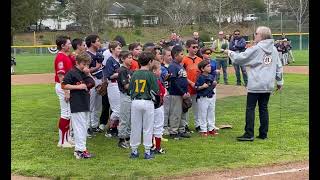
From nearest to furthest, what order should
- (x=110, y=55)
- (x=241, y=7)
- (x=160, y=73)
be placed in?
(x=160, y=73)
(x=110, y=55)
(x=241, y=7)

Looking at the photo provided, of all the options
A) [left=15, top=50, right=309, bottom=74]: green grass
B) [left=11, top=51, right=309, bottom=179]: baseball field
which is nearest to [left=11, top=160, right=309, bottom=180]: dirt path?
[left=11, top=51, right=309, bottom=179]: baseball field

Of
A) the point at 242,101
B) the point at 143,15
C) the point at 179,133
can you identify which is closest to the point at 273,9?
the point at 143,15

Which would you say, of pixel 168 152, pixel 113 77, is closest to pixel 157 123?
pixel 168 152

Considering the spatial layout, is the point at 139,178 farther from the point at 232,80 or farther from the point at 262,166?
the point at 232,80

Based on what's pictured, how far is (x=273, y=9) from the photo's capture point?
63312 mm

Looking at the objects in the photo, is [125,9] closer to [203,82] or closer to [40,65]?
[40,65]

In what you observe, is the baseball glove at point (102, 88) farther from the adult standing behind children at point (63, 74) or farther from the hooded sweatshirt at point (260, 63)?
the hooded sweatshirt at point (260, 63)

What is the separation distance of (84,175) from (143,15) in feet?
198

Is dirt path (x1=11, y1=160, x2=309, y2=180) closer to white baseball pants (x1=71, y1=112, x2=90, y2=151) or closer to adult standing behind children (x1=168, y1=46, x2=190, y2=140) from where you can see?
white baseball pants (x1=71, y1=112, x2=90, y2=151)

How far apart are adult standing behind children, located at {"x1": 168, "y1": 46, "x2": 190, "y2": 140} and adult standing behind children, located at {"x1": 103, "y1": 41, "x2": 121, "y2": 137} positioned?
933mm

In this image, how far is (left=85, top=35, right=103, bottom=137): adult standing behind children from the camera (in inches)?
362

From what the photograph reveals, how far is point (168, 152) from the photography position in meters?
8.06

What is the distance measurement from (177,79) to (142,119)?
146cm

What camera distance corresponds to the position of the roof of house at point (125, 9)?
68.1 metres
